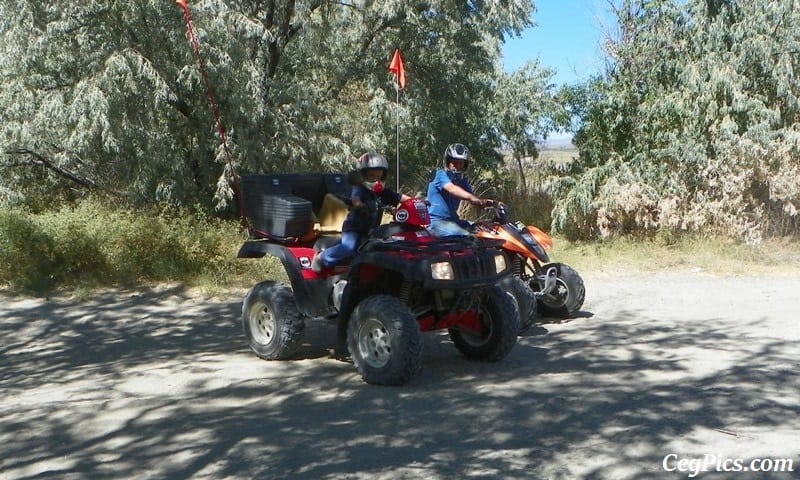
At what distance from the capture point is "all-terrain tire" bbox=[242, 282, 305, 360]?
6.94 metres

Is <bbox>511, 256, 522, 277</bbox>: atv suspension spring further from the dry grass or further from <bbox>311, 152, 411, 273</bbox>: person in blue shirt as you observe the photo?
the dry grass

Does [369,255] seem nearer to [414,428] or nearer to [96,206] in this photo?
[414,428]

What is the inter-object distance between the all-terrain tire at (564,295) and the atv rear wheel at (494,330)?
1.85 metres

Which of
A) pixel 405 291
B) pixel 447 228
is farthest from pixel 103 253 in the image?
pixel 405 291

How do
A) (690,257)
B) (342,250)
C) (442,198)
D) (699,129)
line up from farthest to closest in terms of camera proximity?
1. (699,129)
2. (690,257)
3. (442,198)
4. (342,250)

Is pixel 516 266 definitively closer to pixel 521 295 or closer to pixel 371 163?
pixel 521 295

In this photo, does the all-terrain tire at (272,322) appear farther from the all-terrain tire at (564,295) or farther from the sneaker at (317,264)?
the all-terrain tire at (564,295)

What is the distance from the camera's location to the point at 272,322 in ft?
23.4

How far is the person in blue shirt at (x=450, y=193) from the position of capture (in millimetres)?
7824

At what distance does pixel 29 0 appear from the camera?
1122 centimetres

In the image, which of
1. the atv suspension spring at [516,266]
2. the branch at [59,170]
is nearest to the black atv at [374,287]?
the atv suspension spring at [516,266]

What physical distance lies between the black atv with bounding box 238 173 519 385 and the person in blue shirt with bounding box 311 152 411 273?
0.38 ft

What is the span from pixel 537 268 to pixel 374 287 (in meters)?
2.48

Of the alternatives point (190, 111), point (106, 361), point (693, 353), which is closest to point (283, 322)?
point (106, 361)
